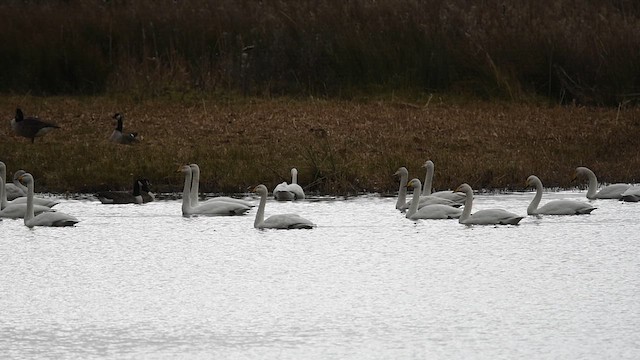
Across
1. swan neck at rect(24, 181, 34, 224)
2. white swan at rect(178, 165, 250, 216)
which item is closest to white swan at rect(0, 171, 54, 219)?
swan neck at rect(24, 181, 34, 224)

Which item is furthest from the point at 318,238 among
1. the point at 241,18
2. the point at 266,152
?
the point at 241,18

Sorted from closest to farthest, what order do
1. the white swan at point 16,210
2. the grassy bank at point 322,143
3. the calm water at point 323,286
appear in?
the calm water at point 323,286 → the white swan at point 16,210 → the grassy bank at point 322,143

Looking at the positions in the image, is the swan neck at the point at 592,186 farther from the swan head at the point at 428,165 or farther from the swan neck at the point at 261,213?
the swan neck at the point at 261,213

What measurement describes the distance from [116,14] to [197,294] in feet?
50.3

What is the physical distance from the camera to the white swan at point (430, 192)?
16156mm

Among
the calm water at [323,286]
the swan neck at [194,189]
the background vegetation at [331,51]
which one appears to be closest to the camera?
the calm water at [323,286]

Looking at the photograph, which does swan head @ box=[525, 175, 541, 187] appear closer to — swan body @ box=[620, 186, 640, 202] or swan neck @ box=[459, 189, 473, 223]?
swan body @ box=[620, 186, 640, 202]

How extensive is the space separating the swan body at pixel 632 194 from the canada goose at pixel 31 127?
7932 millimetres

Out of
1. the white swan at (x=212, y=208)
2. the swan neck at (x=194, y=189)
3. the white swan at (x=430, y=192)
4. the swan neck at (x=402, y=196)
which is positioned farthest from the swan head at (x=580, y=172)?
the swan neck at (x=194, y=189)

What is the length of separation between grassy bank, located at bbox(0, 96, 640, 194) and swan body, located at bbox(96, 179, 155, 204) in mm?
1011

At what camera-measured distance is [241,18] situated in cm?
2617

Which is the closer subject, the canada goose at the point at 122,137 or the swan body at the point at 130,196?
the swan body at the point at 130,196

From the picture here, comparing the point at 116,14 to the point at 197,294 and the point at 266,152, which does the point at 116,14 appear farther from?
the point at 197,294

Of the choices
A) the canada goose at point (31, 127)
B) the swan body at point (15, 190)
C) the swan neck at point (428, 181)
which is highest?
the canada goose at point (31, 127)
